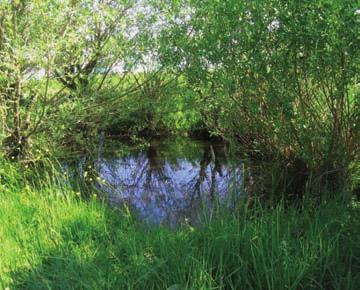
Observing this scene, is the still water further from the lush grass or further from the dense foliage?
the lush grass

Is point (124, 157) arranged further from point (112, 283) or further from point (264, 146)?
point (112, 283)

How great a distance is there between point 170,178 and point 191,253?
17.8 ft

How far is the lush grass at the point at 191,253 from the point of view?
3.13 metres

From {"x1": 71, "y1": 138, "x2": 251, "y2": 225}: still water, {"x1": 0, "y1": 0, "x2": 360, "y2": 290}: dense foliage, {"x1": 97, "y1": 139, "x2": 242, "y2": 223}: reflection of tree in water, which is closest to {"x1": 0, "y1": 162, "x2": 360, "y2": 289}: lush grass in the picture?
{"x1": 0, "y1": 0, "x2": 360, "y2": 290}: dense foliage

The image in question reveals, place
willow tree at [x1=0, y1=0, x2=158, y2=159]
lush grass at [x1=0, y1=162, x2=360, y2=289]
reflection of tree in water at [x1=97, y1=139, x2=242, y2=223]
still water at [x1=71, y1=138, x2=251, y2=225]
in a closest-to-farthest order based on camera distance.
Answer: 1. lush grass at [x1=0, y1=162, x2=360, y2=289]
2. still water at [x1=71, y1=138, x2=251, y2=225]
3. willow tree at [x1=0, y1=0, x2=158, y2=159]
4. reflection of tree in water at [x1=97, y1=139, x2=242, y2=223]

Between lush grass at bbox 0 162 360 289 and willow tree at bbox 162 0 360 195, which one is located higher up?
willow tree at bbox 162 0 360 195

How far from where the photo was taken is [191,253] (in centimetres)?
339

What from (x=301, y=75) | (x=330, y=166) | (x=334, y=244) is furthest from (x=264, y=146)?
(x=334, y=244)

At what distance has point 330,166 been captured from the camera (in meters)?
5.46

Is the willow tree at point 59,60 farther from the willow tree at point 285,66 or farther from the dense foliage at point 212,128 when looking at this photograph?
the willow tree at point 285,66

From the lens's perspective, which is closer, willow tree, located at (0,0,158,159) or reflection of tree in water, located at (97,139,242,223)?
willow tree, located at (0,0,158,159)

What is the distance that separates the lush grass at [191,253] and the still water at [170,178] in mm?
701

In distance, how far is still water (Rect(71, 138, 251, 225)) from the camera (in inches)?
226

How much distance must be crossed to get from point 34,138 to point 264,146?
4110 mm
